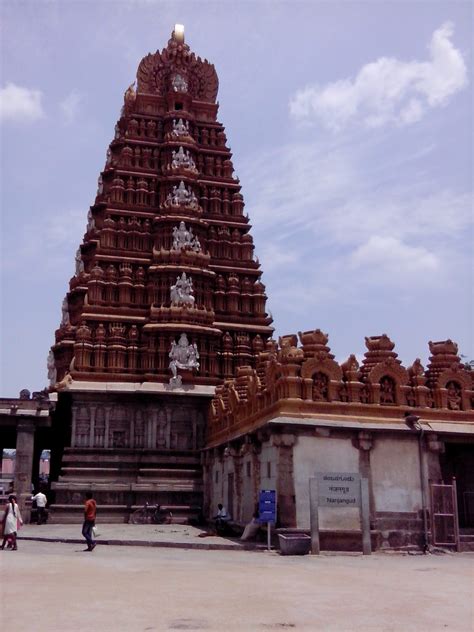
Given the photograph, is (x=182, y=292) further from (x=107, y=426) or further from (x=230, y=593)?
(x=230, y=593)

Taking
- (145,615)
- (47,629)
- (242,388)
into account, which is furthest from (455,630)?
(242,388)

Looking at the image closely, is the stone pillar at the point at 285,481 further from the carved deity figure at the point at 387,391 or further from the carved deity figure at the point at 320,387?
the carved deity figure at the point at 387,391

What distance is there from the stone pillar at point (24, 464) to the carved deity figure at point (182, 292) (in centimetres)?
1084

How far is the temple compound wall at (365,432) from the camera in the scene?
2323 cm

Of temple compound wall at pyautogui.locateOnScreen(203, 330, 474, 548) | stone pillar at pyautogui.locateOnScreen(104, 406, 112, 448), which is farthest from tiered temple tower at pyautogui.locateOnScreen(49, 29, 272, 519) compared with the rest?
temple compound wall at pyautogui.locateOnScreen(203, 330, 474, 548)

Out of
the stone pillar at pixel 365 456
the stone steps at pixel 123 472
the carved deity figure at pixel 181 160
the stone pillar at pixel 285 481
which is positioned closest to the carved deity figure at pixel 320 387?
the stone pillar at pixel 365 456

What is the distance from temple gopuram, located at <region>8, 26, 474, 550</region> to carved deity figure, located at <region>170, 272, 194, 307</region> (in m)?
0.09

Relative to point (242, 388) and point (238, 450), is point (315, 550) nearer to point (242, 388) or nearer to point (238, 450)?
point (238, 450)

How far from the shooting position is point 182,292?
4166 centimetres

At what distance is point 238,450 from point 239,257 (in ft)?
61.4

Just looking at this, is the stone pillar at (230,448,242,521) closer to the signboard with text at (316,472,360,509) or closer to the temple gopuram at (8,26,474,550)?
the temple gopuram at (8,26,474,550)

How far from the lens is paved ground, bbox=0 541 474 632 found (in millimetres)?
10539

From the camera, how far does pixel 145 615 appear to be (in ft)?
35.8

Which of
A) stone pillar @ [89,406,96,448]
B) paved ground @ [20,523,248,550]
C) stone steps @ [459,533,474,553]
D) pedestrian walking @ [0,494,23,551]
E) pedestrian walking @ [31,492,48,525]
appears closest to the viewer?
pedestrian walking @ [0,494,23,551]
